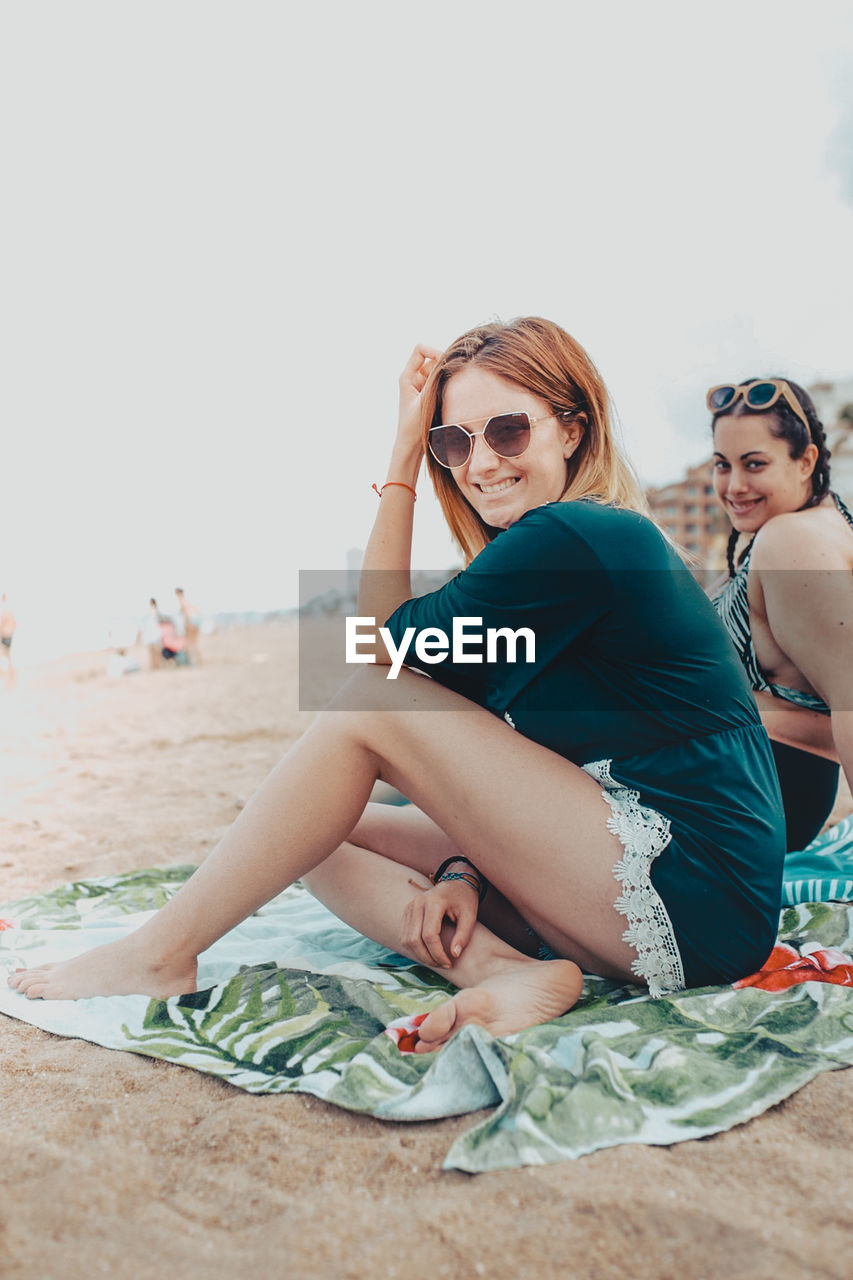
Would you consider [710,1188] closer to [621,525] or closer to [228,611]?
[621,525]

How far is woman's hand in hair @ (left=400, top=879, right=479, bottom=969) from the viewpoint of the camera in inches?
71.3

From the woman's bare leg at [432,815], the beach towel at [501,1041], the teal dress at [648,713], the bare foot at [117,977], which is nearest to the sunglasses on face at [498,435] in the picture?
the teal dress at [648,713]

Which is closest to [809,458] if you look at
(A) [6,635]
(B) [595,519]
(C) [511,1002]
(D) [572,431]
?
(D) [572,431]

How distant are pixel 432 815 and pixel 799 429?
65.9 inches

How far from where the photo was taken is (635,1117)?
1302 millimetres

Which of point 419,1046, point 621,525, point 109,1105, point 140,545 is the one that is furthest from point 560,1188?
point 140,545

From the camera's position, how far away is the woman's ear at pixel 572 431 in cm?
203

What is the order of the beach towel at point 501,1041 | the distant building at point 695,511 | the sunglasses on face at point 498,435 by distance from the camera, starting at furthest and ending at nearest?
the distant building at point 695,511
the sunglasses on face at point 498,435
the beach towel at point 501,1041

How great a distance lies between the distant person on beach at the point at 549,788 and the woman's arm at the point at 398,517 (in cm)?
15

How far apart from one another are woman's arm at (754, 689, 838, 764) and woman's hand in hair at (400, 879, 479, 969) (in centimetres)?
106

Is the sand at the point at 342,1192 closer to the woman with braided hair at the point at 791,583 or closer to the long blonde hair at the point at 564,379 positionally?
the woman with braided hair at the point at 791,583

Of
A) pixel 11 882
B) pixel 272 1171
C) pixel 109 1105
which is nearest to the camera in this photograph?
pixel 272 1171

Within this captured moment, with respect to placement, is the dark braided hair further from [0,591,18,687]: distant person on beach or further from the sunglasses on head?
[0,591,18,687]: distant person on beach

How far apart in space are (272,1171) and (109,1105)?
385 millimetres
